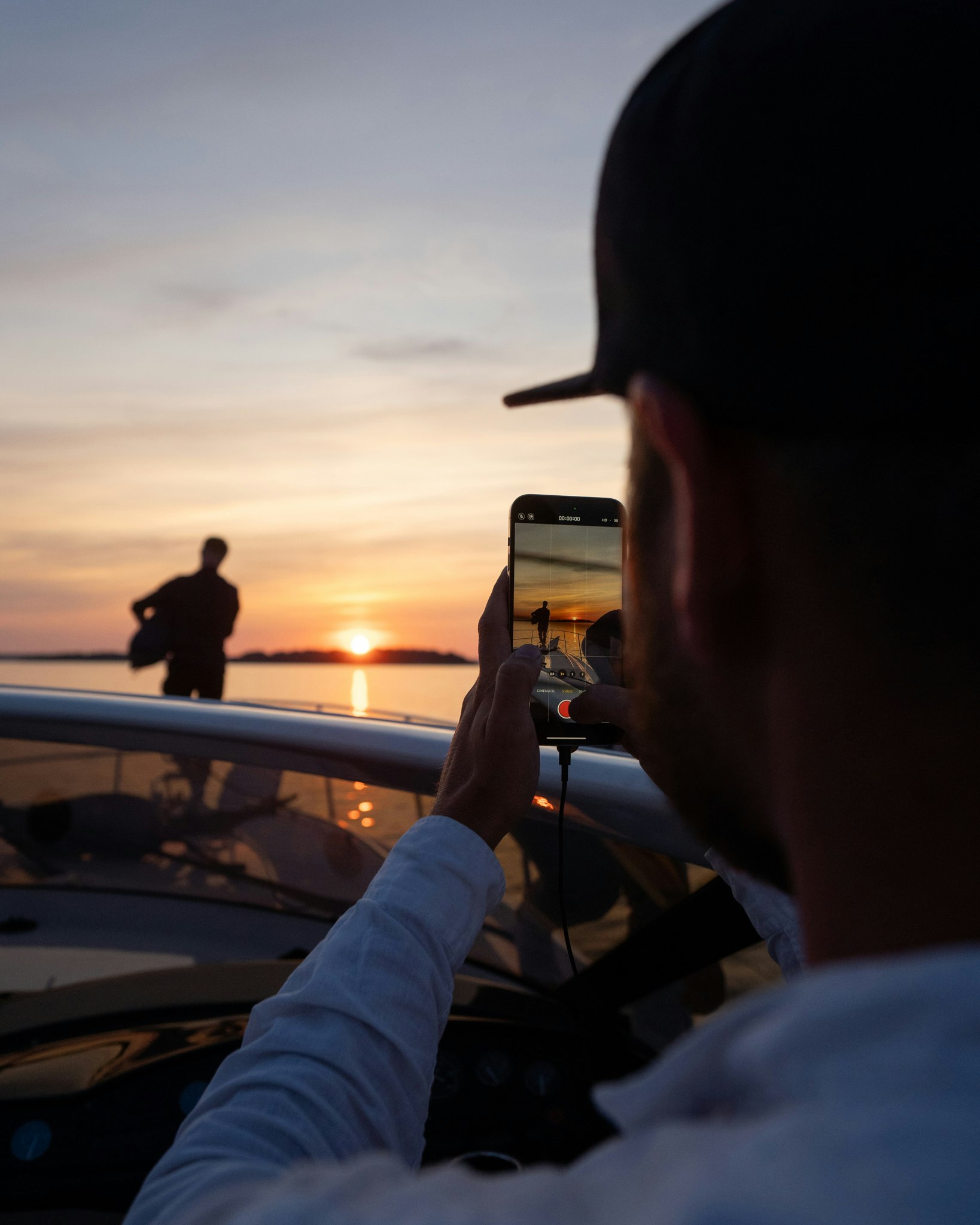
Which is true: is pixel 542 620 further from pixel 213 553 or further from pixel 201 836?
pixel 213 553

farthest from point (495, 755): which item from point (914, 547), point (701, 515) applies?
point (914, 547)

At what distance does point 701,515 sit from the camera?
66 centimetres

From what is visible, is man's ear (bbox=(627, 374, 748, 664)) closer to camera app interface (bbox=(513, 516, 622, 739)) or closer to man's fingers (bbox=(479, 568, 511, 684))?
man's fingers (bbox=(479, 568, 511, 684))

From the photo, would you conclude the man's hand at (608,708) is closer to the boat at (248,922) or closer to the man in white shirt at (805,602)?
the boat at (248,922)

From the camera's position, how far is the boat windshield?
7.54 ft

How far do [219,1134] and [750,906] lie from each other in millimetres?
807

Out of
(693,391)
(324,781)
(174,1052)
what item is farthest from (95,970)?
(693,391)

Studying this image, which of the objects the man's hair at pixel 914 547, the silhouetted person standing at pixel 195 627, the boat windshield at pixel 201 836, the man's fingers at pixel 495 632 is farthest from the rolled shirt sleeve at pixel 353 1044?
the silhouetted person standing at pixel 195 627

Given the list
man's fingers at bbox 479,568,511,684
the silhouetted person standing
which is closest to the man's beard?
man's fingers at bbox 479,568,511,684

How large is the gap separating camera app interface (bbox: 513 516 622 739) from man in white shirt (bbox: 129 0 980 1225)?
2.83ft

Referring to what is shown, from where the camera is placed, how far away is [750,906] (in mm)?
1361

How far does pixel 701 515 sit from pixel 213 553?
757 cm

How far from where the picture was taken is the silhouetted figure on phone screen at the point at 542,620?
64.2 inches

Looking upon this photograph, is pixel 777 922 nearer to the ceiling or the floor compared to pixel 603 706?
nearer to the floor
